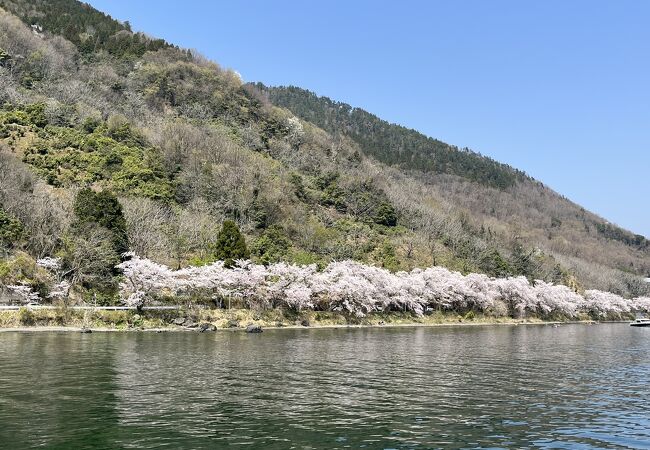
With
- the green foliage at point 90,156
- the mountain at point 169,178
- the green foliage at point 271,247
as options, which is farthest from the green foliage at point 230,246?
the green foliage at point 90,156

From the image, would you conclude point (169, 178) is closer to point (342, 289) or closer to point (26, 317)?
point (342, 289)

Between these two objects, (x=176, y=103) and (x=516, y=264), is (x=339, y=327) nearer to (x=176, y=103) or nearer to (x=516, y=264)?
(x=516, y=264)

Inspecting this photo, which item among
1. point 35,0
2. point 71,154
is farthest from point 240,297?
point 35,0

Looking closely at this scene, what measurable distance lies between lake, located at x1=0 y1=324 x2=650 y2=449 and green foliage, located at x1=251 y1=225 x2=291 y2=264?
38514 millimetres


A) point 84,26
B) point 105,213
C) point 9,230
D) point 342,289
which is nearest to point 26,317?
point 9,230

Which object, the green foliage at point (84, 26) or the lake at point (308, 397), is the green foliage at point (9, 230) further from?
the green foliage at point (84, 26)

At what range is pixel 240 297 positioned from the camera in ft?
225

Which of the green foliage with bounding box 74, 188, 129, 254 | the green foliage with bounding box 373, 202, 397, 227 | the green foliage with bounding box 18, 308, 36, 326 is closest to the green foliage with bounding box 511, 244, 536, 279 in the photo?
the green foliage with bounding box 373, 202, 397, 227

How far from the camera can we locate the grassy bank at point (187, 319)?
53.0 meters

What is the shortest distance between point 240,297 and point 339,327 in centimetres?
1370

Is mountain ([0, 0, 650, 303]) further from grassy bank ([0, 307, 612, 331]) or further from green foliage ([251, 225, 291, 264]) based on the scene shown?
grassy bank ([0, 307, 612, 331])

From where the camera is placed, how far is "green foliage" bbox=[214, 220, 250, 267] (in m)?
72.6

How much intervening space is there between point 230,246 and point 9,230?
25.9m

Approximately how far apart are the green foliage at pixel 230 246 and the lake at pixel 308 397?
29539 millimetres
